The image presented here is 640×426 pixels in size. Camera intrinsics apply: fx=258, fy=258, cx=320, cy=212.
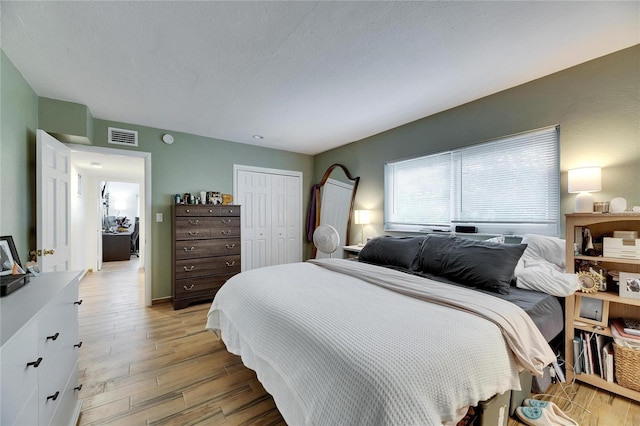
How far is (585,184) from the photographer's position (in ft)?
6.20

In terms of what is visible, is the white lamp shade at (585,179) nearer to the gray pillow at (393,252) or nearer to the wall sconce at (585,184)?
the wall sconce at (585,184)

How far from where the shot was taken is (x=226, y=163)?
4129 mm

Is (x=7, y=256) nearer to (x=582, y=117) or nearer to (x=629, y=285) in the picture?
(x=629, y=285)

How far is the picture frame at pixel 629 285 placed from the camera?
165 centimetres

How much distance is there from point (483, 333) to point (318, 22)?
6.38 feet

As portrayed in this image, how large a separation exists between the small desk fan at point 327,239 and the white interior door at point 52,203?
105 inches

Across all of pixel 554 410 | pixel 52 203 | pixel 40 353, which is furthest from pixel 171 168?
pixel 554 410

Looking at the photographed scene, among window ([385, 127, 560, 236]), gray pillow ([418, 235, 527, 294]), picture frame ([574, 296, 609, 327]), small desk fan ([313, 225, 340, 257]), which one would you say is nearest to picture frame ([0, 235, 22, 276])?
small desk fan ([313, 225, 340, 257])

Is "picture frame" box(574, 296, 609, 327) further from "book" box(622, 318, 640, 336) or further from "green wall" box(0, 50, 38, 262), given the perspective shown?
"green wall" box(0, 50, 38, 262)

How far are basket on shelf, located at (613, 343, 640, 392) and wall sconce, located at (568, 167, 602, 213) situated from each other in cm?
92

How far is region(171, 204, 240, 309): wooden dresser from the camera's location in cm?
335

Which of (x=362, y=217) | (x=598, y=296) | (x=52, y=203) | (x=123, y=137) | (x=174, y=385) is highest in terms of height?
(x=123, y=137)

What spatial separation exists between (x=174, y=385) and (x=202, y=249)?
192 cm

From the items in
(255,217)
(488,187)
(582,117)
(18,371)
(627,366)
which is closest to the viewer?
(18,371)
